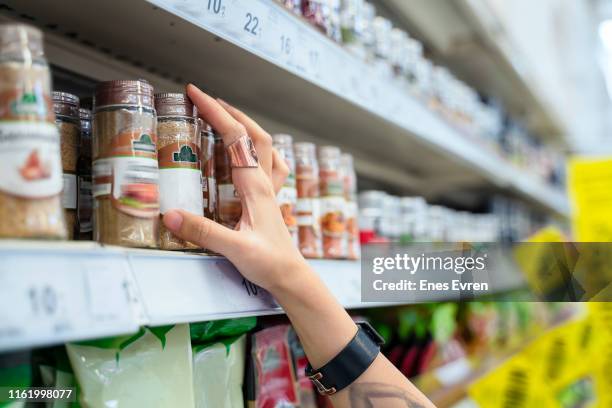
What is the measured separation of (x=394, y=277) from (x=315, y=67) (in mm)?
418

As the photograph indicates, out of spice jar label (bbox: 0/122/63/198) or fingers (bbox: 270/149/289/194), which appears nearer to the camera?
spice jar label (bbox: 0/122/63/198)

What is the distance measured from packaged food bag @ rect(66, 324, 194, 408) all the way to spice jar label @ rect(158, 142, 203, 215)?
0.16 m

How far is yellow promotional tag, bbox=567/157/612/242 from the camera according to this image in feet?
7.15

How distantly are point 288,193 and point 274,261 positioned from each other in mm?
288

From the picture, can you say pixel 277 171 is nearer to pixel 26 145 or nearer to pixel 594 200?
pixel 26 145

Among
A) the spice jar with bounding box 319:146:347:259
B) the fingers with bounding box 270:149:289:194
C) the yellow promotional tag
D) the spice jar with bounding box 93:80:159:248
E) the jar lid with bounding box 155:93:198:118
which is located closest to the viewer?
the spice jar with bounding box 93:80:159:248

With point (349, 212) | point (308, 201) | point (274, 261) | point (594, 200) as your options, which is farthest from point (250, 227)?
point (594, 200)

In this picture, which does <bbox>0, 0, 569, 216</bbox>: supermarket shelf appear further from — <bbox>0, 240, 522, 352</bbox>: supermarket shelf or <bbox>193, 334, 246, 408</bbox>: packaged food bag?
<bbox>193, 334, 246, 408</bbox>: packaged food bag

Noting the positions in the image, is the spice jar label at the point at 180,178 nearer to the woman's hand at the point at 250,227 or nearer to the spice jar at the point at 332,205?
the woman's hand at the point at 250,227

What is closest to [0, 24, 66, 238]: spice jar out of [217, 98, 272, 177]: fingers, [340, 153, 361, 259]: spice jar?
[217, 98, 272, 177]: fingers

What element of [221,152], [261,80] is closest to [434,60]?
[261,80]

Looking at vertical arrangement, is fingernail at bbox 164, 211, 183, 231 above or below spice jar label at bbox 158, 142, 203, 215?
below

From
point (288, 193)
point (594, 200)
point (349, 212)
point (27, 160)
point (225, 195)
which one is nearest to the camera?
point (27, 160)

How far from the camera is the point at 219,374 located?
89 centimetres
